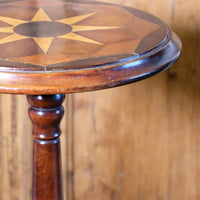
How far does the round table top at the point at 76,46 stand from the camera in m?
0.77

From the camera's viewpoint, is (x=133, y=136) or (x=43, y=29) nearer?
(x=43, y=29)

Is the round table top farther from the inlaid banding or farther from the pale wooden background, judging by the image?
the pale wooden background

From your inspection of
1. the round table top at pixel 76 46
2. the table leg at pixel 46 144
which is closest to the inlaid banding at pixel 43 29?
the round table top at pixel 76 46

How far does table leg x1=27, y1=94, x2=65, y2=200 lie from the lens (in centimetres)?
97

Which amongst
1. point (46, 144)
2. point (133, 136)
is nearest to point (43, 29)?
point (46, 144)

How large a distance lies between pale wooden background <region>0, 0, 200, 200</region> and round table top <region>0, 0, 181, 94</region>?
0.28 meters

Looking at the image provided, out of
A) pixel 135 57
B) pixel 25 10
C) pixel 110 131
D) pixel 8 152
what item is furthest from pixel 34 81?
pixel 8 152

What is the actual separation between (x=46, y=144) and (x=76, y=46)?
0.82ft

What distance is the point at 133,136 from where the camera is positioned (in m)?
1.49

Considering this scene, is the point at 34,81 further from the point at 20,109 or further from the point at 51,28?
the point at 20,109

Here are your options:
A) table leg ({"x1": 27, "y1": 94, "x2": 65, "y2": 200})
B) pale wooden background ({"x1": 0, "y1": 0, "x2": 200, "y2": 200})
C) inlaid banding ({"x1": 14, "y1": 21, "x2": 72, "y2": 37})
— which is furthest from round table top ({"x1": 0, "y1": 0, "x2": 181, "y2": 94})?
pale wooden background ({"x1": 0, "y1": 0, "x2": 200, "y2": 200})

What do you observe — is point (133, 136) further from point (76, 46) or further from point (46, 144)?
point (76, 46)

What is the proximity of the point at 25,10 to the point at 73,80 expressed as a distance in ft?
1.51

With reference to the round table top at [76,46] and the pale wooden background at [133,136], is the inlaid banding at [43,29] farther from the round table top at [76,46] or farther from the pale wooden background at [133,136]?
the pale wooden background at [133,136]
